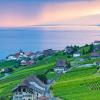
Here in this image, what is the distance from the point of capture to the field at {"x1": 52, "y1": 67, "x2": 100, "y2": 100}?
5044cm

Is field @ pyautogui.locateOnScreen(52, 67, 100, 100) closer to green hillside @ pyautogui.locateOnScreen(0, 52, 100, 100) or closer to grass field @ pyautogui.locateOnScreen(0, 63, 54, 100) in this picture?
green hillside @ pyautogui.locateOnScreen(0, 52, 100, 100)

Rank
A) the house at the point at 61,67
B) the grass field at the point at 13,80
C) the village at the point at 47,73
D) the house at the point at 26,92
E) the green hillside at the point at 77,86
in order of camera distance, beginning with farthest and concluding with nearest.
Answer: the house at the point at 61,67 < the grass field at the point at 13,80 < the village at the point at 47,73 < the house at the point at 26,92 < the green hillside at the point at 77,86

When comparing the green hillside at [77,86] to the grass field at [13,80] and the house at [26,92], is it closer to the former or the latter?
the grass field at [13,80]

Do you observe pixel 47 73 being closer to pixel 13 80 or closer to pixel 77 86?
pixel 13 80

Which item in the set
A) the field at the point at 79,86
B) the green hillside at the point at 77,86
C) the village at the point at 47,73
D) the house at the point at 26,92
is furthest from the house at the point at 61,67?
the house at the point at 26,92

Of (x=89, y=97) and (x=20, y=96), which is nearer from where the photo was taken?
(x=89, y=97)

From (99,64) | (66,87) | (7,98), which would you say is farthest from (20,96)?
(99,64)

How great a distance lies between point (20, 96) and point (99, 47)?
5196 cm

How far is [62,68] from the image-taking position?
80.1 meters

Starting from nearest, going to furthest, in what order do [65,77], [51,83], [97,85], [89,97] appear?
[89,97], [97,85], [51,83], [65,77]

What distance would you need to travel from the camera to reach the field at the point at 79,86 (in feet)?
165

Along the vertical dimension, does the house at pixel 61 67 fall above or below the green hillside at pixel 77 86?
below

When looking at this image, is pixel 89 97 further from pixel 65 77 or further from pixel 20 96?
pixel 65 77

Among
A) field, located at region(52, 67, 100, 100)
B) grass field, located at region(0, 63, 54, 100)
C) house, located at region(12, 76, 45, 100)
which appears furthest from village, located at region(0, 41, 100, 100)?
grass field, located at region(0, 63, 54, 100)
